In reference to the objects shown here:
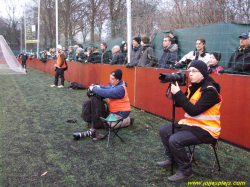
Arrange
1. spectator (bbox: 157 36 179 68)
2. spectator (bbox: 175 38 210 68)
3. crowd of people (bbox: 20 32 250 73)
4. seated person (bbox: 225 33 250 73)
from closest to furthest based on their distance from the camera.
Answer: seated person (bbox: 225 33 250 73) → crowd of people (bbox: 20 32 250 73) → spectator (bbox: 175 38 210 68) → spectator (bbox: 157 36 179 68)

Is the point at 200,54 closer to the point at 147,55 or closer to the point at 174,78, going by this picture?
the point at 147,55

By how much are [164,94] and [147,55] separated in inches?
53.1

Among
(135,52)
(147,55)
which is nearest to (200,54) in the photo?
(147,55)

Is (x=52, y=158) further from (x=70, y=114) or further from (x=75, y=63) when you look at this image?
(x=75, y=63)

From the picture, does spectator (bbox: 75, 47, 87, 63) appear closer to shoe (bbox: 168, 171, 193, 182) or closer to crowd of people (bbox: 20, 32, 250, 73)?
crowd of people (bbox: 20, 32, 250, 73)

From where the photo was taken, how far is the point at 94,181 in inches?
114

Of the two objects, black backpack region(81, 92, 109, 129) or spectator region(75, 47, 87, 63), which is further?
spectator region(75, 47, 87, 63)

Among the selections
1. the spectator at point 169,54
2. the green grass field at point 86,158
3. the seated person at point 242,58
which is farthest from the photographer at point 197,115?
the spectator at point 169,54

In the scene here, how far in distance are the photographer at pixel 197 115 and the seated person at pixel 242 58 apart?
1506mm

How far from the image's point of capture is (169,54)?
19.1 ft

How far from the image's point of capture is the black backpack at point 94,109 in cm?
453

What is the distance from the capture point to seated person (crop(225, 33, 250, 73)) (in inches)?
159

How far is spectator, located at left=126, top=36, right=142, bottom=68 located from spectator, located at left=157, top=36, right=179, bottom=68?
0.84 meters

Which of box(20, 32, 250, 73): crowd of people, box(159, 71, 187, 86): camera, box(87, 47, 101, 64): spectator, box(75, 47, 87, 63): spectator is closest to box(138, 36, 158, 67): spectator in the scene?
box(20, 32, 250, 73): crowd of people
